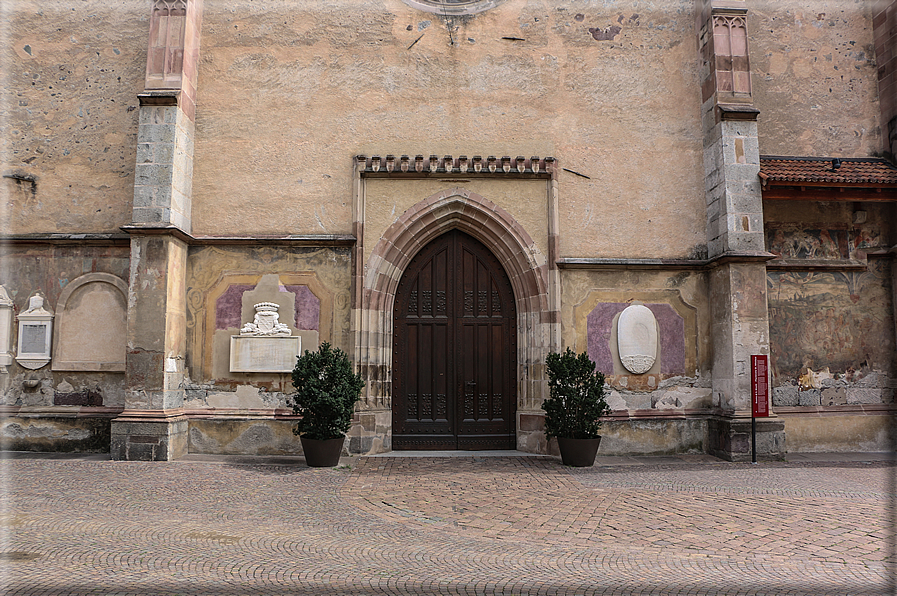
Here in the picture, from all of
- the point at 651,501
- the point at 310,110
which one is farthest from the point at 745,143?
the point at 310,110

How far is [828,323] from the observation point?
32.0 feet

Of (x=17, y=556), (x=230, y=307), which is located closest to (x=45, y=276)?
(x=230, y=307)

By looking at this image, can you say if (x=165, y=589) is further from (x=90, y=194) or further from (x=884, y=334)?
(x=884, y=334)

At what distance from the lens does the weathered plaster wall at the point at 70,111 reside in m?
9.54

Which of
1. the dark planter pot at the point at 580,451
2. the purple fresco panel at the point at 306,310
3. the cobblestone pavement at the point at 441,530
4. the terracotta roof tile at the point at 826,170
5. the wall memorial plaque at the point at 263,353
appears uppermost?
the terracotta roof tile at the point at 826,170

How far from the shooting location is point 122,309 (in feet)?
30.5

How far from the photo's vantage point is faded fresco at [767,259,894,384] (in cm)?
966

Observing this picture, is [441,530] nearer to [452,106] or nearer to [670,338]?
[670,338]

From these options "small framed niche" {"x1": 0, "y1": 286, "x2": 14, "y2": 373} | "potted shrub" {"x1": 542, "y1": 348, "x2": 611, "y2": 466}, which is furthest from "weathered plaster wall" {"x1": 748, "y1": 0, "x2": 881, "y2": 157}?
"small framed niche" {"x1": 0, "y1": 286, "x2": 14, "y2": 373}

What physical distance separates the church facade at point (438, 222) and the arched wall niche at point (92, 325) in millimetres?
40

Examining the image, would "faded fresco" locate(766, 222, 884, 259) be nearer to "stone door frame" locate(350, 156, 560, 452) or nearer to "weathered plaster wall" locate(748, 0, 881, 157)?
"weathered plaster wall" locate(748, 0, 881, 157)

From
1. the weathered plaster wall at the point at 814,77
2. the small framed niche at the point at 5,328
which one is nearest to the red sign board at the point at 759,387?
the weathered plaster wall at the point at 814,77

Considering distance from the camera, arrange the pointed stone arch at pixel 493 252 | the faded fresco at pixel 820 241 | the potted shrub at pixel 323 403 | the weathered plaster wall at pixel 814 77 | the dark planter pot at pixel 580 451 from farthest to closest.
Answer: the weathered plaster wall at pixel 814 77, the faded fresco at pixel 820 241, the pointed stone arch at pixel 493 252, the dark planter pot at pixel 580 451, the potted shrub at pixel 323 403

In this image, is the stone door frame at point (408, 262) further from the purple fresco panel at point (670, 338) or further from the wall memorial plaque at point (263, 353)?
the purple fresco panel at point (670, 338)
